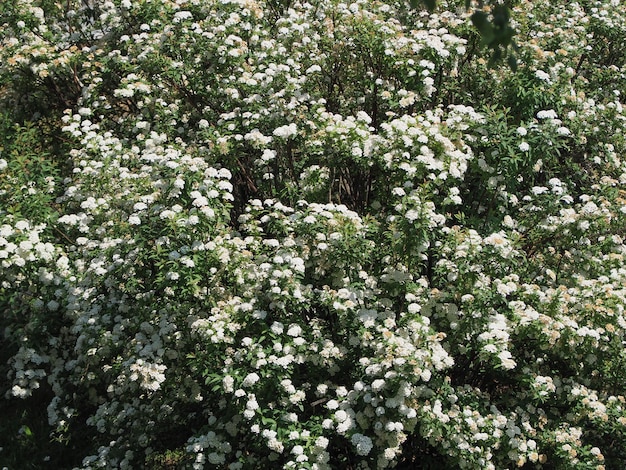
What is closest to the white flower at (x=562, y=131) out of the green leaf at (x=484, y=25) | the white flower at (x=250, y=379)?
the white flower at (x=250, y=379)

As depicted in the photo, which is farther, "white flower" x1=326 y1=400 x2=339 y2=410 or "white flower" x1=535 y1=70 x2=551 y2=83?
"white flower" x1=535 y1=70 x2=551 y2=83

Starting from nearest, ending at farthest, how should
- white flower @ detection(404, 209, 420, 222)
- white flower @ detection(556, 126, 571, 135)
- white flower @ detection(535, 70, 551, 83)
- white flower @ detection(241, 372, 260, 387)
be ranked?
white flower @ detection(241, 372, 260, 387)
white flower @ detection(404, 209, 420, 222)
white flower @ detection(556, 126, 571, 135)
white flower @ detection(535, 70, 551, 83)

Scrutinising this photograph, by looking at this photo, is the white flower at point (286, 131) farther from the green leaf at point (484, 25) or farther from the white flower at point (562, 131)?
the green leaf at point (484, 25)

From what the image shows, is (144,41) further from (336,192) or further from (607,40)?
(607,40)

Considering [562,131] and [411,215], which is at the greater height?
[562,131]

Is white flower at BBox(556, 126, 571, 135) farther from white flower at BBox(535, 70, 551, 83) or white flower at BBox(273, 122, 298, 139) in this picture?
white flower at BBox(273, 122, 298, 139)

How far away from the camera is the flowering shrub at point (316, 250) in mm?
4984

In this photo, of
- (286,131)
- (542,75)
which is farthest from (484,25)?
(542,75)

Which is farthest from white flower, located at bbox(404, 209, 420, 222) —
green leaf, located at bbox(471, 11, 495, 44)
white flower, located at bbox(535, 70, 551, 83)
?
green leaf, located at bbox(471, 11, 495, 44)

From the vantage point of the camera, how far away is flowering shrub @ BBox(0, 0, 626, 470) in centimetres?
498

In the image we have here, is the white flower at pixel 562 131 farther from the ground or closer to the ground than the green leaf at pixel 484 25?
closer to the ground

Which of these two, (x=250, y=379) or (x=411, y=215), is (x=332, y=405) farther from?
(x=411, y=215)

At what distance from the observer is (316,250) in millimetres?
5254

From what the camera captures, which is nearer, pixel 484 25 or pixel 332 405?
pixel 484 25
